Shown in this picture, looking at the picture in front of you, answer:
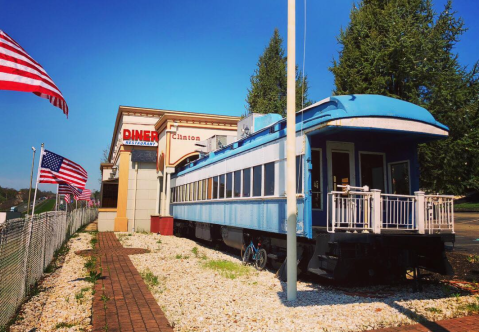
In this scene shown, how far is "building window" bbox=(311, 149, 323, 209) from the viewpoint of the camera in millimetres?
8812

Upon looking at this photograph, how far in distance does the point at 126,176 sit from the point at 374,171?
19.0 metres

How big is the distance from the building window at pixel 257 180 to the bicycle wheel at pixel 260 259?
1566 millimetres

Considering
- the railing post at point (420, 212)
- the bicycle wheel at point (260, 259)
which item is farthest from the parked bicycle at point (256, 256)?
the railing post at point (420, 212)

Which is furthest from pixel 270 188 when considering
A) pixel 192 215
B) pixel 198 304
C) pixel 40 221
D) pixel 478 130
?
pixel 192 215

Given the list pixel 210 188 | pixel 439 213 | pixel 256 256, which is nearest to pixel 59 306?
pixel 256 256

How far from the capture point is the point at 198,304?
6539mm

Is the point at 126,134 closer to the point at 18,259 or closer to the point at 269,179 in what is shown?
the point at 269,179

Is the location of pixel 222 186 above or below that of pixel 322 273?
above

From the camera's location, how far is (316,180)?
883 cm

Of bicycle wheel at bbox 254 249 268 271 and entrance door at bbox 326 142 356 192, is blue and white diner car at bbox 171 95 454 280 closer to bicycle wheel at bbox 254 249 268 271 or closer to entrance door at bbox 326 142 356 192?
entrance door at bbox 326 142 356 192

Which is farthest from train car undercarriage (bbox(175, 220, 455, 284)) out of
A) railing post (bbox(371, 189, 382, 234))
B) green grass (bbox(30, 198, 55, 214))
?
green grass (bbox(30, 198, 55, 214))

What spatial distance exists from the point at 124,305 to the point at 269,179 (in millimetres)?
4681

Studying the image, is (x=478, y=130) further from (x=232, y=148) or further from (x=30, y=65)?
(x=30, y=65)

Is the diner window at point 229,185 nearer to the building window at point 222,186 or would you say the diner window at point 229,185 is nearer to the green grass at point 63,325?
the building window at point 222,186
